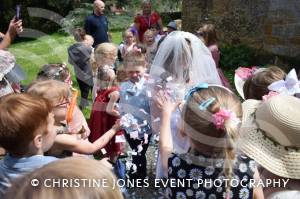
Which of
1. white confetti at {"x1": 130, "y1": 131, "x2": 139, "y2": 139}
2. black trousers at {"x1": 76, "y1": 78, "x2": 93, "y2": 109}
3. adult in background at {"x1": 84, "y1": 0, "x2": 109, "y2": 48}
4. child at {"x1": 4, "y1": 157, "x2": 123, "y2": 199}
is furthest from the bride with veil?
adult in background at {"x1": 84, "y1": 0, "x2": 109, "y2": 48}

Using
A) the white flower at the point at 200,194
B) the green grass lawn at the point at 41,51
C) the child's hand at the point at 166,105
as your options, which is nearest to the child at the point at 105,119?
the child's hand at the point at 166,105

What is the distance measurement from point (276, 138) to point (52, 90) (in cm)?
167

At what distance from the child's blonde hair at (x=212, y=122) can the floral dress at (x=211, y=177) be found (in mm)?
49

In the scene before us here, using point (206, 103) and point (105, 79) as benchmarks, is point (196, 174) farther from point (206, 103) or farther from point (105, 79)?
point (105, 79)

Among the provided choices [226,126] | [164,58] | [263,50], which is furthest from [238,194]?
[263,50]

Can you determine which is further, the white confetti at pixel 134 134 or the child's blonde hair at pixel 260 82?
the white confetti at pixel 134 134

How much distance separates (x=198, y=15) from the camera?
12.0m

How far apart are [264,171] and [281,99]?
1.38 ft

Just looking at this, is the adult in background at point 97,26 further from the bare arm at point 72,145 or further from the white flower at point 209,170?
the white flower at point 209,170

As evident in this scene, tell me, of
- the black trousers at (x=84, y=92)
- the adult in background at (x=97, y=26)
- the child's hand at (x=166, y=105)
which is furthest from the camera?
the adult in background at (x=97, y=26)

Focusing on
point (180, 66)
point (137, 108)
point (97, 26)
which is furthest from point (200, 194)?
point (97, 26)

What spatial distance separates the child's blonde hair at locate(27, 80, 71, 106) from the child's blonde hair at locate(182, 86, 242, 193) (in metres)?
1.10

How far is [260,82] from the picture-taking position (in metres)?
3.42

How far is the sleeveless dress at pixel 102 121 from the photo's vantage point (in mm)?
4938
